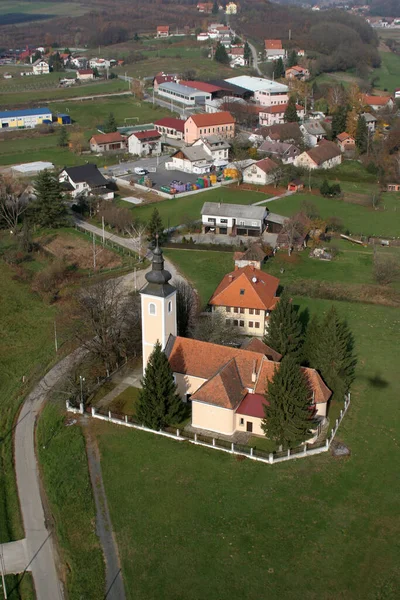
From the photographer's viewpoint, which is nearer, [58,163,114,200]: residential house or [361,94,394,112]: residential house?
[58,163,114,200]: residential house

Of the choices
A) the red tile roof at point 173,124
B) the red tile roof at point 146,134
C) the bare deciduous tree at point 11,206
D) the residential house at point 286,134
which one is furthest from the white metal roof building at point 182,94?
the bare deciduous tree at point 11,206

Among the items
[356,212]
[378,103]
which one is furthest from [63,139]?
[378,103]

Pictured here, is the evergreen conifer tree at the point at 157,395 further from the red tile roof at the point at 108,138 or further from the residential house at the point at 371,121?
the residential house at the point at 371,121

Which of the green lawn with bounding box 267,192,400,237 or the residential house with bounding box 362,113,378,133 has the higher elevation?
the residential house with bounding box 362,113,378,133

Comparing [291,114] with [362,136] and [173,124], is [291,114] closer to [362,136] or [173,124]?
[362,136]

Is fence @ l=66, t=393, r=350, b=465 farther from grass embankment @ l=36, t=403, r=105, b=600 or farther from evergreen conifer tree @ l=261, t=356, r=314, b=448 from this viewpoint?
grass embankment @ l=36, t=403, r=105, b=600

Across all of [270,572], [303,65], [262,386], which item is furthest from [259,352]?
[303,65]

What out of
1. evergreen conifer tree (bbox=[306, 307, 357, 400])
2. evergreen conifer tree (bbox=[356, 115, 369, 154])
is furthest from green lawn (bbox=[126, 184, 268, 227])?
evergreen conifer tree (bbox=[306, 307, 357, 400])
